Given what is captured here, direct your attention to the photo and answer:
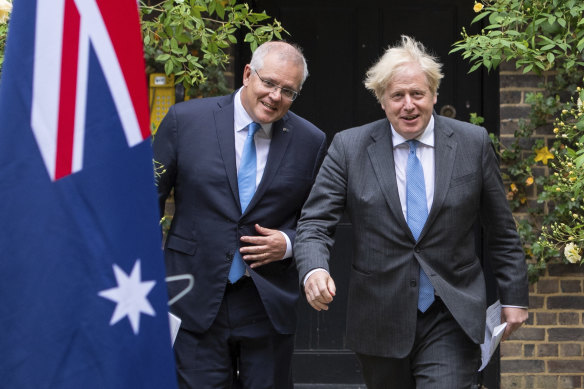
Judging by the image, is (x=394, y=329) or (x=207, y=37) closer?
(x=394, y=329)

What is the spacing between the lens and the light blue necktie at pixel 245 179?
13.3 ft

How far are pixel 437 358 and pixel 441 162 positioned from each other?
2.46 feet

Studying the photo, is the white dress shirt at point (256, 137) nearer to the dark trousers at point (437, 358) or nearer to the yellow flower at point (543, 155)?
the dark trousers at point (437, 358)

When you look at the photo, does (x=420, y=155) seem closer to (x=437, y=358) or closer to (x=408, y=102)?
(x=408, y=102)

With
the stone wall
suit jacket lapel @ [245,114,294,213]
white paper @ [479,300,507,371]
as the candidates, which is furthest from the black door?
white paper @ [479,300,507,371]

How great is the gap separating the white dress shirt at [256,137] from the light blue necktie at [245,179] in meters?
0.02

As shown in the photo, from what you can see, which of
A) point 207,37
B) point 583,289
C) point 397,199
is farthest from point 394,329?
point 583,289

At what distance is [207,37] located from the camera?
461cm

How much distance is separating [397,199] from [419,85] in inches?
17.4

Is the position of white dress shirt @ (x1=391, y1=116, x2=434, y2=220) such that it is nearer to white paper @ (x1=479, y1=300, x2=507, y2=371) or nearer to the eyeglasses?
the eyeglasses

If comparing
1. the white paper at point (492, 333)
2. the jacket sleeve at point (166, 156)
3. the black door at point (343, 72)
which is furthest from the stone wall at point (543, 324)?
the jacket sleeve at point (166, 156)

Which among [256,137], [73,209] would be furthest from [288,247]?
[73,209]

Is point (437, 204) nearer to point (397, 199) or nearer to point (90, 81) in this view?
point (397, 199)

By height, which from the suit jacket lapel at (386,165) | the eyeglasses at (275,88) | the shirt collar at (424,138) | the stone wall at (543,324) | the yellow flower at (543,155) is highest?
the eyeglasses at (275,88)
